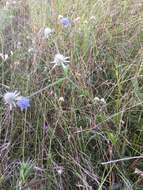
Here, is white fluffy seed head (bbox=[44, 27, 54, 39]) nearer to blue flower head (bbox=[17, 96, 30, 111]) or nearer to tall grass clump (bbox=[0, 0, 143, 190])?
tall grass clump (bbox=[0, 0, 143, 190])

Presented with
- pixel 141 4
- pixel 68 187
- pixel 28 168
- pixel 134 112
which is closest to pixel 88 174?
pixel 68 187

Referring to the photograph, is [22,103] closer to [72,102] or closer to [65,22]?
→ [72,102]

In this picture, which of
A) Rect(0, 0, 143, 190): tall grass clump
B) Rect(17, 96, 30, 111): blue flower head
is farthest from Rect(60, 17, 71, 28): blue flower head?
Rect(17, 96, 30, 111): blue flower head

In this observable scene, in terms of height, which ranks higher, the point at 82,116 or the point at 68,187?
the point at 82,116

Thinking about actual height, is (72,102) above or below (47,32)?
below

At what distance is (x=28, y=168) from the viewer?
1039 millimetres

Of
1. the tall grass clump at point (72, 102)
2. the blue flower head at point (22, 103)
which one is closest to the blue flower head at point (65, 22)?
the tall grass clump at point (72, 102)

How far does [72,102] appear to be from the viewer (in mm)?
1274

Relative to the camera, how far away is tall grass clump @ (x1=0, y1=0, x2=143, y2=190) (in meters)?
1.11

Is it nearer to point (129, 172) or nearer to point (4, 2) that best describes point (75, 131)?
point (129, 172)

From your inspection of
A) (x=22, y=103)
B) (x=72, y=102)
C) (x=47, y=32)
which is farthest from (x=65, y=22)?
(x=22, y=103)

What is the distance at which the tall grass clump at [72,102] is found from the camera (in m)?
1.11

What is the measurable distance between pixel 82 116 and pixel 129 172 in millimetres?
236

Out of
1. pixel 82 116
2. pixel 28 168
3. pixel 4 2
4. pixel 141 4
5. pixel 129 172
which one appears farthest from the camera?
pixel 4 2
